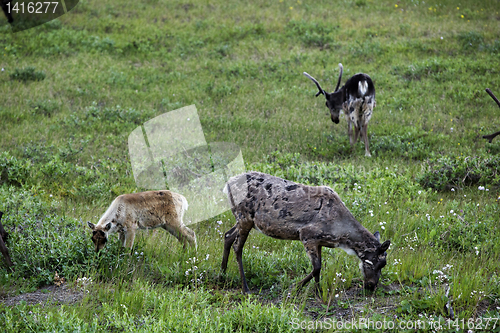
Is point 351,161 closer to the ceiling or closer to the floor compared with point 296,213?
closer to the floor

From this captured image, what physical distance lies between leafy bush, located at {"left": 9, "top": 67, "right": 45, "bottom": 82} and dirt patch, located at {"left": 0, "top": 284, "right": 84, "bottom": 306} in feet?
43.3

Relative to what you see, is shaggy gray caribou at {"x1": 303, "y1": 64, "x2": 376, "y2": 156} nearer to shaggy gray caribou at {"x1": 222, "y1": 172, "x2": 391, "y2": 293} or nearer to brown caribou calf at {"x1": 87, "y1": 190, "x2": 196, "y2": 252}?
brown caribou calf at {"x1": 87, "y1": 190, "x2": 196, "y2": 252}

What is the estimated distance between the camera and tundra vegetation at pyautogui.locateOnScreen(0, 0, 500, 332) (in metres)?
5.68

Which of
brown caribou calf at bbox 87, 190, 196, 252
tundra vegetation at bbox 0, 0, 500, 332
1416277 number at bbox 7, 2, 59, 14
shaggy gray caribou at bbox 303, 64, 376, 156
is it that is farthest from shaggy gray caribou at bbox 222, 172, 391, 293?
1416277 number at bbox 7, 2, 59, 14

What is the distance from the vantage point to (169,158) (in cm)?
1163

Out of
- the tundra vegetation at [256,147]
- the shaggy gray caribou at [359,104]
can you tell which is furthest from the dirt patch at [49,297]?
the shaggy gray caribou at [359,104]

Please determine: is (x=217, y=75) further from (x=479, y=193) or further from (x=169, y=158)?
(x=479, y=193)

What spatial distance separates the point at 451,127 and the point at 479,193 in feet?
15.2

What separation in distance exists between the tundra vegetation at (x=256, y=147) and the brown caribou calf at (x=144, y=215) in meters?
0.26

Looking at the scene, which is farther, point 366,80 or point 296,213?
point 366,80

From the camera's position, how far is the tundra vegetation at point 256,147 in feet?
18.6

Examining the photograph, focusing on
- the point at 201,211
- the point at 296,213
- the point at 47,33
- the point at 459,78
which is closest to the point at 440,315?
the point at 296,213

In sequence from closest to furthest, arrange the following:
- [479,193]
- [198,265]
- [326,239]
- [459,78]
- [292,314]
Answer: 1. [292,314]
2. [326,239]
3. [198,265]
4. [479,193]
5. [459,78]

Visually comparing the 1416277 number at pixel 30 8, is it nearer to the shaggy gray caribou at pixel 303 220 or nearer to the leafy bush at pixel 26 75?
the leafy bush at pixel 26 75
